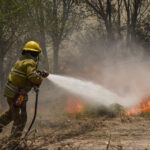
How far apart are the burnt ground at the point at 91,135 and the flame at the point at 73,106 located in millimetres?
697

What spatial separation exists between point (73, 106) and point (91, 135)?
11.0 ft

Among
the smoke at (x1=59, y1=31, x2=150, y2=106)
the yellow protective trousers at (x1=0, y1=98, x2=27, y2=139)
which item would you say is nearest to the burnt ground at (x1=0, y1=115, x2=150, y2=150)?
the yellow protective trousers at (x1=0, y1=98, x2=27, y2=139)

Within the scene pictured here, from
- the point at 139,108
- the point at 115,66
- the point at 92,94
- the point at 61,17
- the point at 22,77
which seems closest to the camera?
the point at 22,77

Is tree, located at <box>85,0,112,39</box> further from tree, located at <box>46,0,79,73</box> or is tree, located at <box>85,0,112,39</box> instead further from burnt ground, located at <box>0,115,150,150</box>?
burnt ground, located at <box>0,115,150,150</box>

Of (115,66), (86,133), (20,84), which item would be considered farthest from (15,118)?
(115,66)

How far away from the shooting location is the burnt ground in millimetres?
4387

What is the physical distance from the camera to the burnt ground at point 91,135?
14.4 feet

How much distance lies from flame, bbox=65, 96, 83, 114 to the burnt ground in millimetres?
697

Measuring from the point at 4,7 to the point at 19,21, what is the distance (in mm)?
1253

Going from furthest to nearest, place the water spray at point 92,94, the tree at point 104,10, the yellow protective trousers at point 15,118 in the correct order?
the tree at point 104,10
the water spray at point 92,94
the yellow protective trousers at point 15,118

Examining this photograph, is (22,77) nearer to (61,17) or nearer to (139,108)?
(139,108)

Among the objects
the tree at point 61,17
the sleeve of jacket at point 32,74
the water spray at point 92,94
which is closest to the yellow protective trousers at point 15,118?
the sleeve of jacket at point 32,74

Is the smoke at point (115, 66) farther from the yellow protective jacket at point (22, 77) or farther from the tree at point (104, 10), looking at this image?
the yellow protective jacket at point (22, 77)

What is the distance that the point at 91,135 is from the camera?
5.16 m
